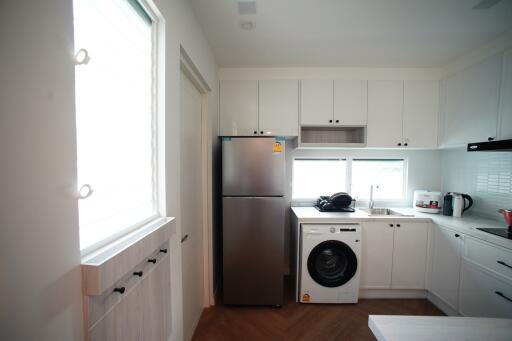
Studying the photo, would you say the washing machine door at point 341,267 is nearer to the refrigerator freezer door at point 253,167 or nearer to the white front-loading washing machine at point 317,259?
the white front-loading washing machine at point 317,259

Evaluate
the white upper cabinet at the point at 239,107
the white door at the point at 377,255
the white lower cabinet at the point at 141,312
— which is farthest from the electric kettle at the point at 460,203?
the white lower cabinet at the point at 141,312

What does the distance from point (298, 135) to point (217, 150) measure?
40.3 inches

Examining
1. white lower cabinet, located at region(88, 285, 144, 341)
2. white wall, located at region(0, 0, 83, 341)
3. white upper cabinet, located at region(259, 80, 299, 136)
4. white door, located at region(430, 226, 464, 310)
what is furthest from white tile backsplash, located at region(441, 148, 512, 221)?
white wall, located at region(0, 0, 83, 341)

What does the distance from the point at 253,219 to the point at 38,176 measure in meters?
1.69

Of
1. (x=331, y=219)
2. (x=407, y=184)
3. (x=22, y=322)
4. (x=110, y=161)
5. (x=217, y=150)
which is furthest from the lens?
(x=407, y=184)

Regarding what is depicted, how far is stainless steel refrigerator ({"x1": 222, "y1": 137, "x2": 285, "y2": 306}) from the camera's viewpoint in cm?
194

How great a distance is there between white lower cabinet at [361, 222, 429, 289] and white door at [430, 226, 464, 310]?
9cm

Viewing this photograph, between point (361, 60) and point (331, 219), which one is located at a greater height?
point (361, 60)

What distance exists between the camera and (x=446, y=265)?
1944 mm

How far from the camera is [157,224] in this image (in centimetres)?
92

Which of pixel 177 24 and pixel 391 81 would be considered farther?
pixel 391 81

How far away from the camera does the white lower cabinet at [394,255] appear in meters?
2.12

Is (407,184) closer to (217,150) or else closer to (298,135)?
(298,135)

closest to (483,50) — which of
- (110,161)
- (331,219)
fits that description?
(331,219)
